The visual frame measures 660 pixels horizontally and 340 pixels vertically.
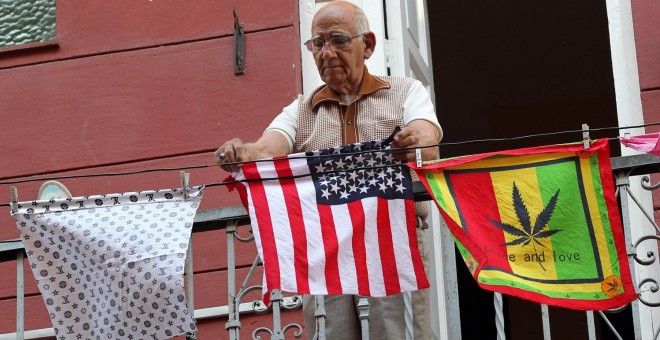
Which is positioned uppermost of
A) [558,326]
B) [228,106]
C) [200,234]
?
[228,106]

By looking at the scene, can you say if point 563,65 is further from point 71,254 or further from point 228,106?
point 71,254

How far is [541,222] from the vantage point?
16.1ft

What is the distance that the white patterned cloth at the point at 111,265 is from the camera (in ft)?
16.9

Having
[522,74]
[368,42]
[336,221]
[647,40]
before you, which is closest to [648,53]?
[647,40]

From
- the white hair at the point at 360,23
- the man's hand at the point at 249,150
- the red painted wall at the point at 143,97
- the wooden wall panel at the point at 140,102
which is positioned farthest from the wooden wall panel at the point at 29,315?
the white hair at the point at 360,23

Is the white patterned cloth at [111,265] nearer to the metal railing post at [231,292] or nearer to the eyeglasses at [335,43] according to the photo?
the metal railing post at [231,292]

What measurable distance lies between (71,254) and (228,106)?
1870mm

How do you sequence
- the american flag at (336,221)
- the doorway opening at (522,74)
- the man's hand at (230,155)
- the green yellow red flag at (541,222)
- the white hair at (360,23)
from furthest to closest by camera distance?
the doorway opening at (522,74) < the white hair at (360,23) < the man's hand at (230,155) < the american flag at (336,221) < the green yellow red flag at (541,222)

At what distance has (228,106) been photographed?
6914 mm

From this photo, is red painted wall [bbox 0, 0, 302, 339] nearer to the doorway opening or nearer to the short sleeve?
the short sleeve

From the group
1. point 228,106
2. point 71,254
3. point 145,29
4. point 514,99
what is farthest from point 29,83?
point 514,99

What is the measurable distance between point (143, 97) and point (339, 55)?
5.94 ft

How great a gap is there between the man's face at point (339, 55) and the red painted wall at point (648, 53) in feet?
5.23

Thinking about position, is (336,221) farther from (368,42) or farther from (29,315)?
(29,315)
